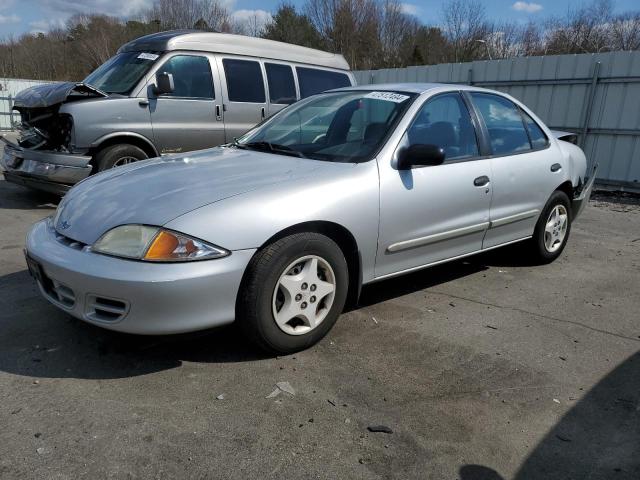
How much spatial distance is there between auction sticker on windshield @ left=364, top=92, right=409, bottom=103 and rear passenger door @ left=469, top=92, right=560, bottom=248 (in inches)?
28.7

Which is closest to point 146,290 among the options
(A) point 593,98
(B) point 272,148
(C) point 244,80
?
(B) point 272,148

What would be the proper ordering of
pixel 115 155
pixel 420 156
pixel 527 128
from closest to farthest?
pixel 420 156
pixel 527 128
pixel 115 155

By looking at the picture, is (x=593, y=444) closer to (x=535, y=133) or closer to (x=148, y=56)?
(x=535, y=133)

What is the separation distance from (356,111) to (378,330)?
157cm

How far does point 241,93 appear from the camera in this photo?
721cm

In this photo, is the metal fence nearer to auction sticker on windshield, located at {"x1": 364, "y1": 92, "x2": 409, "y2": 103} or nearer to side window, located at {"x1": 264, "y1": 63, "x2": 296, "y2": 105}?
side window, located at {"x1": 264, "y1": 63, "x2": 296, "y2": 105}

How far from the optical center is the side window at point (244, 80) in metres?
7.09

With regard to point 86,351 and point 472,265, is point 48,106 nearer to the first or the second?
point 86,351

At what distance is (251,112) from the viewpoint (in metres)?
7.30

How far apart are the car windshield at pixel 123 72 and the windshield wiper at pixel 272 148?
316 centimetres

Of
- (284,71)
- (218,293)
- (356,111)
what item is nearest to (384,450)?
(218,293)

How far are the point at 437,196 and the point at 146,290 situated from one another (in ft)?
6.62

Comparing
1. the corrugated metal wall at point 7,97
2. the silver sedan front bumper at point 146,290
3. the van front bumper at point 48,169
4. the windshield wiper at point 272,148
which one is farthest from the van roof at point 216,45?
the corrugated metal wall at point 7,97

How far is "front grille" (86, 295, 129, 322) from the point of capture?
2.58 m
